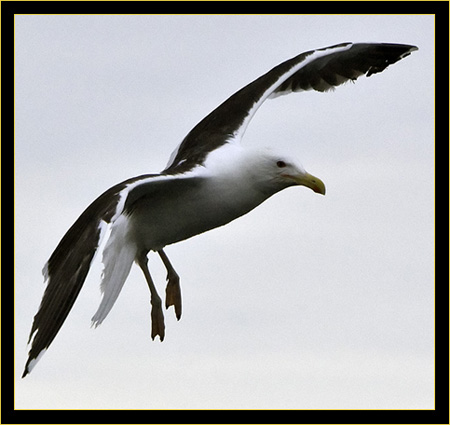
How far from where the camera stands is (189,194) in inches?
494

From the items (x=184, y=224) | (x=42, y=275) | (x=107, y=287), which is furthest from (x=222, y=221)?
→ (x=42, y=275)

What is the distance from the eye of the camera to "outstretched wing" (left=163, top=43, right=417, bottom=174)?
45.0 ft

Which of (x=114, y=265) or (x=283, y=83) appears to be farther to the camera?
(x=283, y=83)

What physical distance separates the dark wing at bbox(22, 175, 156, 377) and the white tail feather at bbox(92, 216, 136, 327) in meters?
0.59

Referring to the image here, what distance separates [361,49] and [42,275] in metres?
6.00

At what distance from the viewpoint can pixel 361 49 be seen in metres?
15.4

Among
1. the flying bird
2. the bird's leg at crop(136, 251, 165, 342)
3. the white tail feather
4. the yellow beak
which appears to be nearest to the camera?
the flying bird

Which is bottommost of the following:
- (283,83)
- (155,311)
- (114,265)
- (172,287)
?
(155,311)

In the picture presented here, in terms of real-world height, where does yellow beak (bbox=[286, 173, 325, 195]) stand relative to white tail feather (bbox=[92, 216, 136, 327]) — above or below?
above

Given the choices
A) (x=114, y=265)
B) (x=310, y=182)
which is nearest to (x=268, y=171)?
(x=310, y=182)

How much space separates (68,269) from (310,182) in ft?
9.79

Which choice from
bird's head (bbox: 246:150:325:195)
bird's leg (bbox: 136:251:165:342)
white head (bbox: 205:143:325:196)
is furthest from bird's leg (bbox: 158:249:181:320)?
bird's head (bbox: 246:150:325:195)

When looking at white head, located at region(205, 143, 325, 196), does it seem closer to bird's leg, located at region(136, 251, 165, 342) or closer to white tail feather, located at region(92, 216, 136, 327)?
white tail feather, located at region(92, 216, 136, 327)

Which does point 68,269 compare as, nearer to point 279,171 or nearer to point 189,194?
point 189,194
